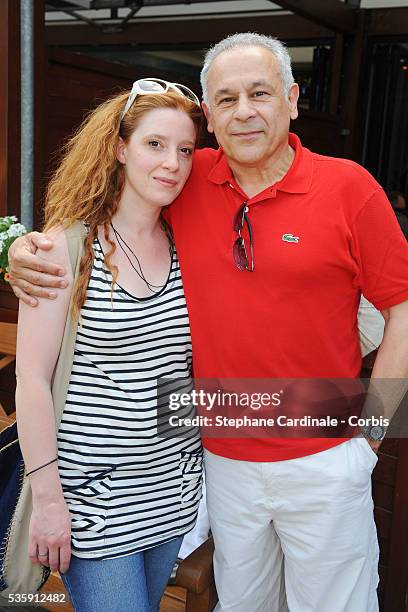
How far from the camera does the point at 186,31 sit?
22.8ft

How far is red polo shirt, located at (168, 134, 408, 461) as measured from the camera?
5.28 ft

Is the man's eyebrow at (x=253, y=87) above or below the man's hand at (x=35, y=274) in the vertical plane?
above

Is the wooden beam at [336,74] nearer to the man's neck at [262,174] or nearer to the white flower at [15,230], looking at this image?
the white flower at [15,230]

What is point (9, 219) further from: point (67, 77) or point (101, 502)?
point (101, 502)

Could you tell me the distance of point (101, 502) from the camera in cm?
158

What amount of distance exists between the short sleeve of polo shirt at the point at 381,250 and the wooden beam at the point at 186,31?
5.00 meters

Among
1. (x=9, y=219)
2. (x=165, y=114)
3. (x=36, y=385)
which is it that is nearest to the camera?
(x=36, y=385)

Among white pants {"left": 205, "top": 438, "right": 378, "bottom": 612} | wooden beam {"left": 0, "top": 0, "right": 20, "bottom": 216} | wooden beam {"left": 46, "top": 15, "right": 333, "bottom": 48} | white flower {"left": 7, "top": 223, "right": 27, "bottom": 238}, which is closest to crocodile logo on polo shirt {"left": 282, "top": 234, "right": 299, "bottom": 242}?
white pants {"left": 205, "top": 438, "right": 378, "bottom": 612}

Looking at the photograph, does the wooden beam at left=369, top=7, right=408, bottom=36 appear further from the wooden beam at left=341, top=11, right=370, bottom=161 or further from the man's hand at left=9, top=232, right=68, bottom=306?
the man's hand at left=9, top=232, right=68, bottom=306

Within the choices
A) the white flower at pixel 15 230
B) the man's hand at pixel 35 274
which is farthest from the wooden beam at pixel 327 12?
the man's hand at pixel 35 274

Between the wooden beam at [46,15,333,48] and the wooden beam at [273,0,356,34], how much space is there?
18cm

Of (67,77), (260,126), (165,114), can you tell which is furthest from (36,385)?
(67,77)

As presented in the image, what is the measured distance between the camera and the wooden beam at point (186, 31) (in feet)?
21.3

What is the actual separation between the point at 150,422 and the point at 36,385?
0.91ft
